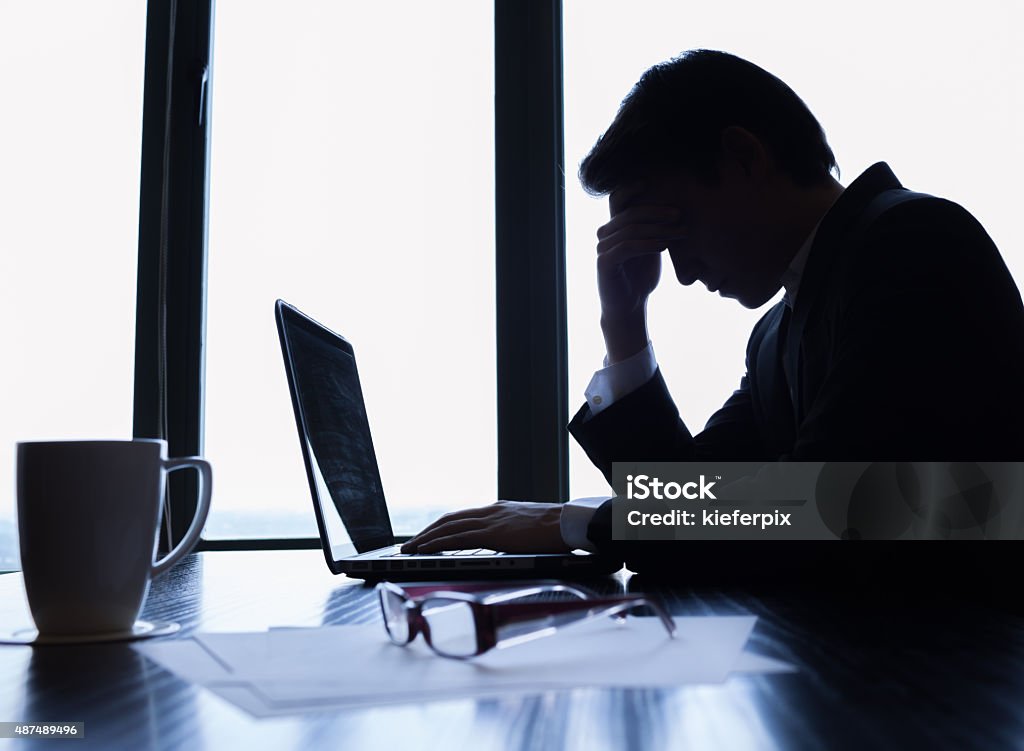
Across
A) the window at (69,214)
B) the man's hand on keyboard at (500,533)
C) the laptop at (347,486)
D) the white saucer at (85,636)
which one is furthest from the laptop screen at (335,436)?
the window at (69,214)

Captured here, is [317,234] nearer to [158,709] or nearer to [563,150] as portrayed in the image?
[563,150]

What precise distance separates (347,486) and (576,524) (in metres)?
0.31

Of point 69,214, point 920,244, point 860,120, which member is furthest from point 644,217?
point 69,214

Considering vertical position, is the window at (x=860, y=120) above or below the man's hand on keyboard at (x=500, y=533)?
above

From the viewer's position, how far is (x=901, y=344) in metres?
0.99

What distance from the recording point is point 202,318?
2.12 meters

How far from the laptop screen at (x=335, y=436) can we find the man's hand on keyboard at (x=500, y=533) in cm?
10

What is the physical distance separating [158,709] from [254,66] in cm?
218

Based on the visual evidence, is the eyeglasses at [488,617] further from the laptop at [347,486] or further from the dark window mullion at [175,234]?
the dark window mullion at [175,234]

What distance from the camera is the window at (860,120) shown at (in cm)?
199

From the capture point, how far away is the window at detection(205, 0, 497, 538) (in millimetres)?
2070

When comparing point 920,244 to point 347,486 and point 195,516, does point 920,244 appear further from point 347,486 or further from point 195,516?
point 195,516

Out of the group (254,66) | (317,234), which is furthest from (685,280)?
(254,66)

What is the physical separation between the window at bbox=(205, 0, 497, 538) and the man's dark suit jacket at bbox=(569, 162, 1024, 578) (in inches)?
40.8
